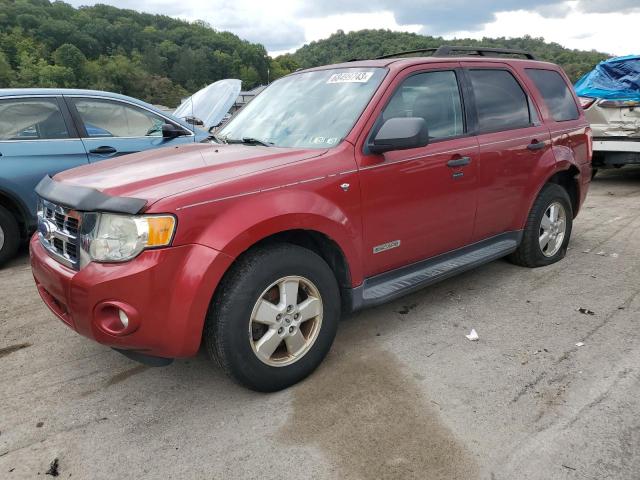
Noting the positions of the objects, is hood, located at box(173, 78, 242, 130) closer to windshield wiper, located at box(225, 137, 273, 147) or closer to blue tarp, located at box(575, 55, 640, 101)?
windshield wiper, located at box(225, 137, 273, 147)

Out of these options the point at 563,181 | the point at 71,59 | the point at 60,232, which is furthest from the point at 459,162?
the point at 71,59

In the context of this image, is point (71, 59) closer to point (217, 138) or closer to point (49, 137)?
point (49, 137)

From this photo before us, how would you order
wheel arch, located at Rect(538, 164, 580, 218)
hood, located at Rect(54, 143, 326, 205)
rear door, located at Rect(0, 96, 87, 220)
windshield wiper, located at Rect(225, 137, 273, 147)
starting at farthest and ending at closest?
rear door, located at Rect(0, 96, 87, 220) < wheel arch, located at Rect(538, 164, 580, 218) < windshield wiper, located at Rect(225, 137, 273, 147) < hood, located at Rect(54, 143, 326, 205)

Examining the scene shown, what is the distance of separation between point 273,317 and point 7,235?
3668 mm

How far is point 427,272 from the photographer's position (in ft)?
11.5

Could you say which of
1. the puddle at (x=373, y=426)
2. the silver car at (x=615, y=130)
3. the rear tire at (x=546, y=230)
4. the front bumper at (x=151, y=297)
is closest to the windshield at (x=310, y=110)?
the front bumper at (x=151, y=297)

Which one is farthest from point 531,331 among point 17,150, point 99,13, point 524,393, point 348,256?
point 99,13

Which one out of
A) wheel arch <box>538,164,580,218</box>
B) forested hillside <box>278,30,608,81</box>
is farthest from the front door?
forested hillside <box>278,30,608,81</box>

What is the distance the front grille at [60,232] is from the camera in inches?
99.1

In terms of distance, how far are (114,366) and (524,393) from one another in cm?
239

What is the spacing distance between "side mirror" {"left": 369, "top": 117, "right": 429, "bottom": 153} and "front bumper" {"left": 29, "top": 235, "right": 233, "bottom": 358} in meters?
1.16

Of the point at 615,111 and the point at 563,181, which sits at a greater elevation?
the point at 615,111

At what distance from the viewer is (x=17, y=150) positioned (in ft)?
16.3

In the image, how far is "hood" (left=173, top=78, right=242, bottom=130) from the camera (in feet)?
29.4
